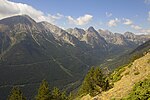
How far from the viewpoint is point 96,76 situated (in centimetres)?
5378

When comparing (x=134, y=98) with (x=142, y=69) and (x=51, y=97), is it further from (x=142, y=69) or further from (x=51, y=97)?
(x=51, y=97)

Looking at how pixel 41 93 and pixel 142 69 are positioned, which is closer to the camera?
pixel 142 69

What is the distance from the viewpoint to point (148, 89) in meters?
22.8

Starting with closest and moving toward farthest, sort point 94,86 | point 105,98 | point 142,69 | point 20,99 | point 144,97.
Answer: point 144,97
point 105,98
point 142,69
point 94,86
point 20,99

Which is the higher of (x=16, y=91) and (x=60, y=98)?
(x=16, y=91)

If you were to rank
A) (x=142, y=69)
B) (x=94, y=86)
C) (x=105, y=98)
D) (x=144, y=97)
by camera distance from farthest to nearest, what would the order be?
(x=94, y=86) < (x=142, y=69) < (x=105, y=98) < (x=144, y=97)

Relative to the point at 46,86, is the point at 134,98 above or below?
below

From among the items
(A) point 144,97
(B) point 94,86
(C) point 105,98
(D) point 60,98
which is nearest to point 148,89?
(A) point 144,97

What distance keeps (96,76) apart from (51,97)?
2477 centimetres

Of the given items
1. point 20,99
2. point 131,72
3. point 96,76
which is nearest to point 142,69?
point 131,72

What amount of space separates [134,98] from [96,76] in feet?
104

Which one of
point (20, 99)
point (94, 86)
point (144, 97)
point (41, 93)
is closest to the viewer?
point (144, 97)

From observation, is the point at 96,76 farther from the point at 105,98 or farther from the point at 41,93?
the point at 41,93

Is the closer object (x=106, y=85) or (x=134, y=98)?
(x=134, y=98)
